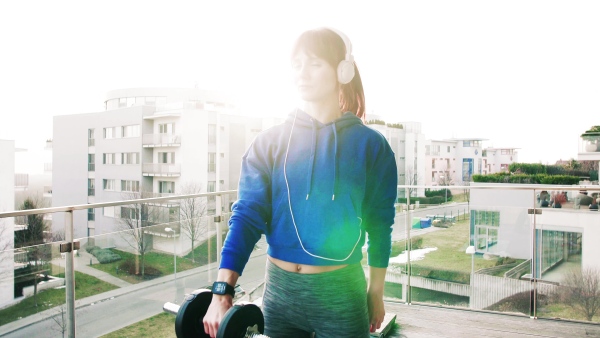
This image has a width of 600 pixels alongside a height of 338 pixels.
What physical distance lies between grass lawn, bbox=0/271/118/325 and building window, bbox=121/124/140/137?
101 feet

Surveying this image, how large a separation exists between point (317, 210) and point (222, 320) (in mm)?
320

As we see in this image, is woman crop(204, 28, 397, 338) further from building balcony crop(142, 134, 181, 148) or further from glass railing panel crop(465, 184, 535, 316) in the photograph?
building balcony crop(142, 134, 181, 148)

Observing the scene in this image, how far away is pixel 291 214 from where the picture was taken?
36.4 inches

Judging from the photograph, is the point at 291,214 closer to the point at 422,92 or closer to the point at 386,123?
the point at 422,92

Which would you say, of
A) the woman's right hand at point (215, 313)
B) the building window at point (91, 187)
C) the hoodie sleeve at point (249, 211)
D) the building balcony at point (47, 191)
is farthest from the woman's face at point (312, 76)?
the building balcony at point (47, 191)

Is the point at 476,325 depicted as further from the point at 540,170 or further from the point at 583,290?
the point at 540,170

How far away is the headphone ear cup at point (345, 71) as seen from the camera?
1.04 metres

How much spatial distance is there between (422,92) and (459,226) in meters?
32.9

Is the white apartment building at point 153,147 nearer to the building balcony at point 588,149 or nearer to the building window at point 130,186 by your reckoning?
the building window at point 130,186

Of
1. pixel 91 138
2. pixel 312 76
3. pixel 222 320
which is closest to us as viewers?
pixel 222 320

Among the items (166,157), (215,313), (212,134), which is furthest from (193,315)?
(166,157)

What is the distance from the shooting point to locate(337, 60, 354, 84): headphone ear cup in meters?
1.04

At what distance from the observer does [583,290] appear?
9.75 ft

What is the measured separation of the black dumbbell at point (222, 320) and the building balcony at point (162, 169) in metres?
30.3
